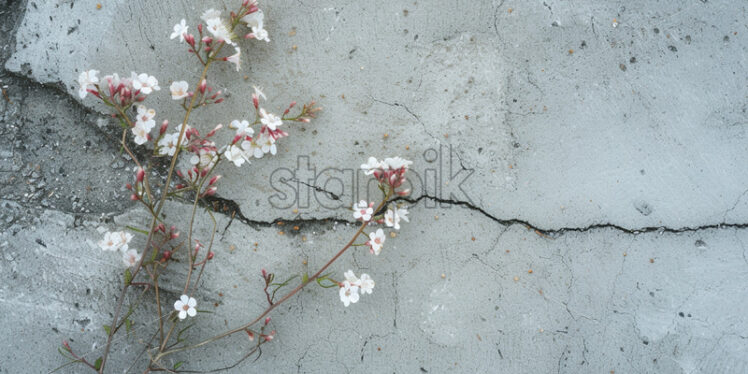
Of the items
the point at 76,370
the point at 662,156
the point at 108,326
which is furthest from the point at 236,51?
the point at 662,156

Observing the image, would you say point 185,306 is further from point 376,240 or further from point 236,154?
point 376,240

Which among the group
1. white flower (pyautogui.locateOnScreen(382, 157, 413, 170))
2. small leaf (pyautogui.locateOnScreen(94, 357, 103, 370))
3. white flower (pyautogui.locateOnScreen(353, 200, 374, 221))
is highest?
white flower (pyautogui.locateOnScreen(382, 157, 413, 170))

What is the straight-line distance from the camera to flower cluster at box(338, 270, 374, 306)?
2162 millimetres

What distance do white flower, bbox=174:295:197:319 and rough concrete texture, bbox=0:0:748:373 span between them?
169mm

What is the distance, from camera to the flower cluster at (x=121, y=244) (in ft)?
7.00

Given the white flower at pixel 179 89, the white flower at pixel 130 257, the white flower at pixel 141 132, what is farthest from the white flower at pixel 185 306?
the white flower at pixel 179 89

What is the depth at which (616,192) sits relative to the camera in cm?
237

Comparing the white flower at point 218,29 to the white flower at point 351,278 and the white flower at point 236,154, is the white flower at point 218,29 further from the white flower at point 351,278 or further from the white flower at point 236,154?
the white flower at point 351,278

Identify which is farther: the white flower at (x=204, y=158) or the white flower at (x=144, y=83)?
the white flower at (x=204, y=158)

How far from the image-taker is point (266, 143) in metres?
2.27

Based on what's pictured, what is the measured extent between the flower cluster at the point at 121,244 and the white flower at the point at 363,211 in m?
0.93

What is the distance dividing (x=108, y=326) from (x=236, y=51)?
1305mm

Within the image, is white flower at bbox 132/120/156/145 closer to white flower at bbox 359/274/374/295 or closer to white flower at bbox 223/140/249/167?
white flower at bbox 223/140/249/167

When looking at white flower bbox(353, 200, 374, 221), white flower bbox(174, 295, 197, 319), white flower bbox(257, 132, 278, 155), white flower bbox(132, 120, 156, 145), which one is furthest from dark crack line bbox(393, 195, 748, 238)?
white flower bbox(132, 120, 156, 145)
